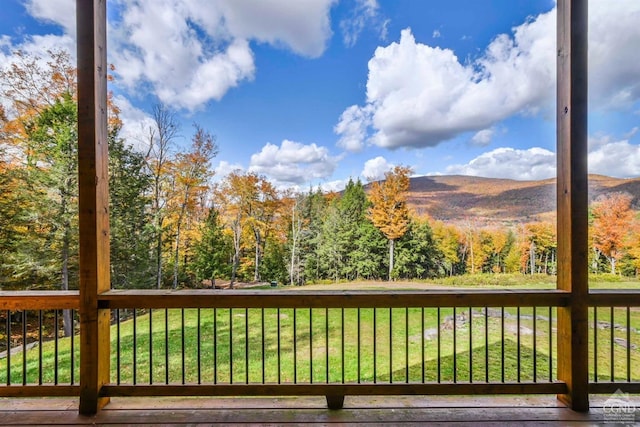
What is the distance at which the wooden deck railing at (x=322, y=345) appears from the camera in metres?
1.97

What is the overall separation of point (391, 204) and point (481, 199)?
30.5 inches

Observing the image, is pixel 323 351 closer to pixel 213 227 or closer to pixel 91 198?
pixel 213 227

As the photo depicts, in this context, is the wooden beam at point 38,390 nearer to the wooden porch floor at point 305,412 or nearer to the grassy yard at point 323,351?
the wooden porch floor at point 305,412

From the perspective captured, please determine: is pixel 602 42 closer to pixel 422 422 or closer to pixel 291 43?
pixel 291 43

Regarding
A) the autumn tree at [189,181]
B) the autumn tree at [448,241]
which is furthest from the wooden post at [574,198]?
the autumn tree at [189,181]

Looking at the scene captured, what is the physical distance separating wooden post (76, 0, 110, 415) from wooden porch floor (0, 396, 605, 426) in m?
0.27

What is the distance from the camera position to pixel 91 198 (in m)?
1.92

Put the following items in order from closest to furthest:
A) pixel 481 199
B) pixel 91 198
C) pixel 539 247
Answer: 1. pixel 91 198
2. pixel 539 247
3. pixel 481 199

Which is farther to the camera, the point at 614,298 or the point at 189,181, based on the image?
the point at 189,181

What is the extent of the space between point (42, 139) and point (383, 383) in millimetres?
3609

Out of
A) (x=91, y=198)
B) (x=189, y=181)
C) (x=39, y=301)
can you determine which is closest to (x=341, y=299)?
(x=189, y=181)

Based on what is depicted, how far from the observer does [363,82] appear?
2.48m

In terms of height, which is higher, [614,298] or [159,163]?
[159,163]

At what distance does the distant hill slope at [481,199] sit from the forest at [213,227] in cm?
9
